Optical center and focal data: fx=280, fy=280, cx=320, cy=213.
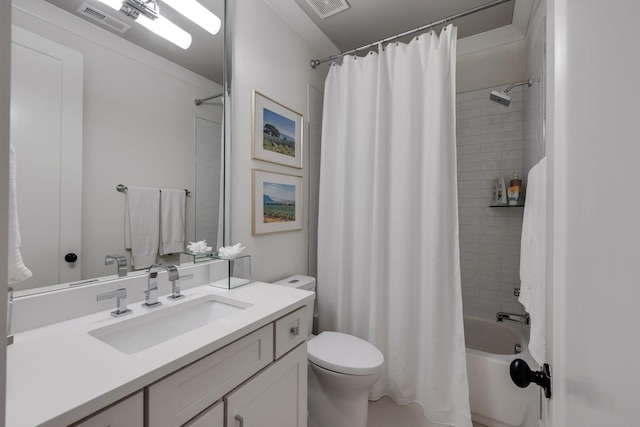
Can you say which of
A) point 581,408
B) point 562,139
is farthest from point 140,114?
point 581,408

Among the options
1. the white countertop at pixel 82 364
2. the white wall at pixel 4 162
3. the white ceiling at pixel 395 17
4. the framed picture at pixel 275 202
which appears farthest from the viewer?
the white ceiling at pixel 395 17

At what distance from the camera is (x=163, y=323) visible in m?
1.11

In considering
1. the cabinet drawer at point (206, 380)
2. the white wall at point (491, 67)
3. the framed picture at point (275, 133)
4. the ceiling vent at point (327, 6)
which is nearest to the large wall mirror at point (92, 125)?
the framed picture at point (275, 133)

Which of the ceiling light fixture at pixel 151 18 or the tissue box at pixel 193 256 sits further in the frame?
the tissue box at pixel 193 256

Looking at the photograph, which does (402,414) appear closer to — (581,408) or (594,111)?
(581,408)

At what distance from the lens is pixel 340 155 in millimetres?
2021

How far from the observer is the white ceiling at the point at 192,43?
3.56 feet

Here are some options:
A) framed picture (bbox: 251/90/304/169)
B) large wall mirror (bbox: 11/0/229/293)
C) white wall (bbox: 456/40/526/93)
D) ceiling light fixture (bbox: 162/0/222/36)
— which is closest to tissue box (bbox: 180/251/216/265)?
large wall mirror (bbox: 11/0/229/293)

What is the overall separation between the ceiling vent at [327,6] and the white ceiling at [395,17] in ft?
0.14

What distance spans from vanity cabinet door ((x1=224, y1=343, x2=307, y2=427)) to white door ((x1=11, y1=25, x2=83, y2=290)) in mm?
748

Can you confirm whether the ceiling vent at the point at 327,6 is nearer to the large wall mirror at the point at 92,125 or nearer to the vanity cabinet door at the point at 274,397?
the large wall mirror at the point at 92,125

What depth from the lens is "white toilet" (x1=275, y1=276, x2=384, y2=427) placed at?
1.41m

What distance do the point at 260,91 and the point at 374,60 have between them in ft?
2.70

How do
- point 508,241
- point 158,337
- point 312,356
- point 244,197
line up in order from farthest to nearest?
1. point 508,241
2. point 244,197
3. point 312,356
4. point 158,337
